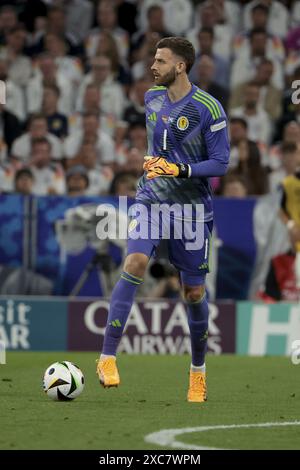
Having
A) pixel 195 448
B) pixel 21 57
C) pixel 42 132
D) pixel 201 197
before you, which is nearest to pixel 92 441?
pixel 195 448

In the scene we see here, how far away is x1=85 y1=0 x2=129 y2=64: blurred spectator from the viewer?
16719mm

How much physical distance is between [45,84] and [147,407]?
9117 millimetres

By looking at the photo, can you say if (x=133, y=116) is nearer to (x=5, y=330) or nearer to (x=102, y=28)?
(x=102, y=28)

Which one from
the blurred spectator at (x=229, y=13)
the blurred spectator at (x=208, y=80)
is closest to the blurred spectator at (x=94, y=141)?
the blurred spectator at (x=208, y=80)

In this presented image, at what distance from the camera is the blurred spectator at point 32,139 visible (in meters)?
15.1

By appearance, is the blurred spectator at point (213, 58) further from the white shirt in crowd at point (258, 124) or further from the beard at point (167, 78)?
→ the beard at point (167, 78)

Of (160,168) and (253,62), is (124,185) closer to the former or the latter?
(253,62)

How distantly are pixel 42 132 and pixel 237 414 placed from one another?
8459 millimetres

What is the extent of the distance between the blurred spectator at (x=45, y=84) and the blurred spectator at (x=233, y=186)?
3249 mm

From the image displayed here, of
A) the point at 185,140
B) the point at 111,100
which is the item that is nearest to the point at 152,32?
the point at 111,100

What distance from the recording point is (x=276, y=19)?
54.2 feet
